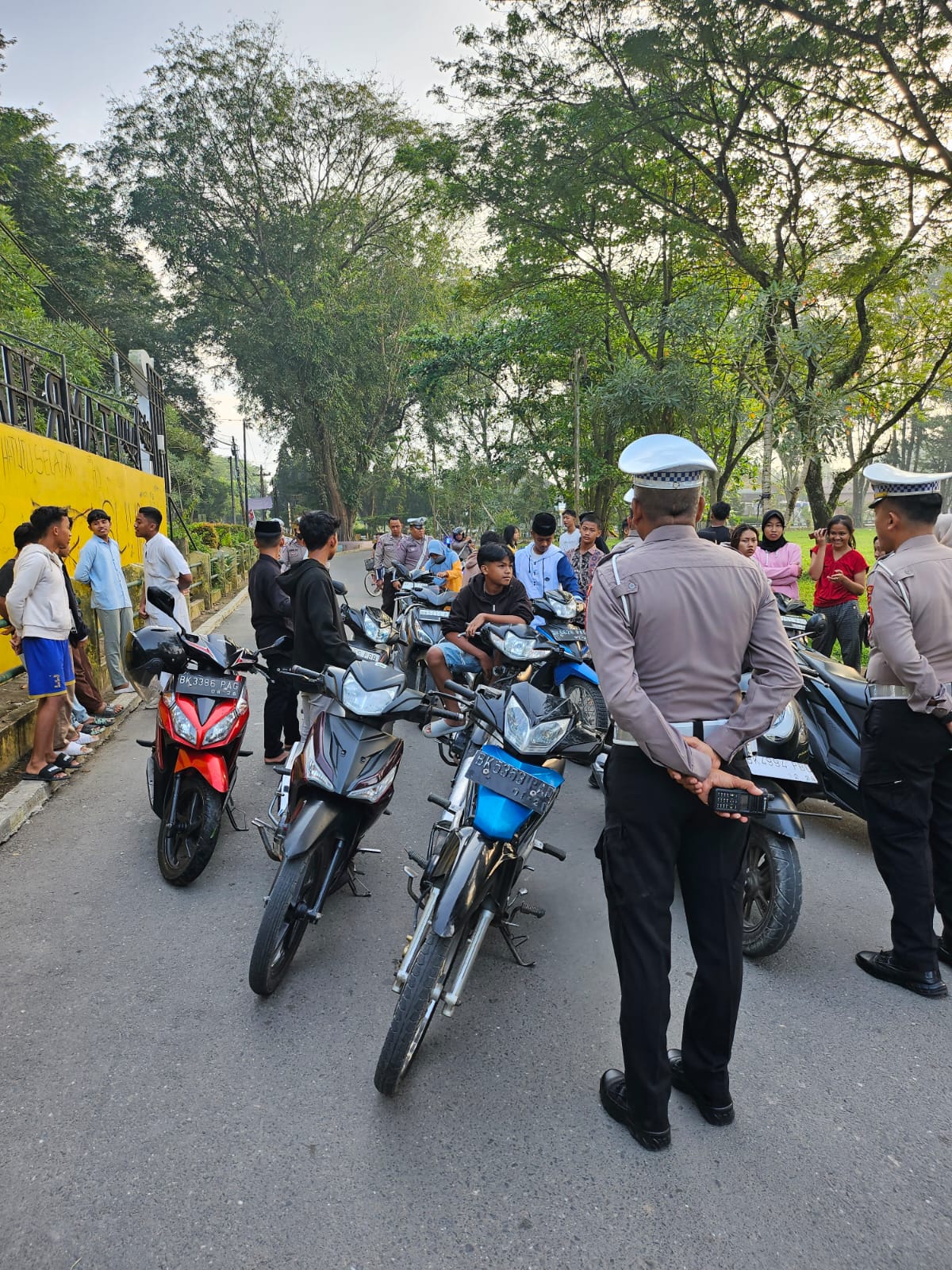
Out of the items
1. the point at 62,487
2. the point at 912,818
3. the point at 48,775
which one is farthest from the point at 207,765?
the point at 62,487

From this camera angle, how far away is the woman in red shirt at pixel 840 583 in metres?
7.03

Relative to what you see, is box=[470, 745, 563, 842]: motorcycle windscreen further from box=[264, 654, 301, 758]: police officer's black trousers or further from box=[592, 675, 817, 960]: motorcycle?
box=[264, 654, 301, 758]: police officer's black trousers

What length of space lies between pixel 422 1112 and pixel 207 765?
81.8 inches

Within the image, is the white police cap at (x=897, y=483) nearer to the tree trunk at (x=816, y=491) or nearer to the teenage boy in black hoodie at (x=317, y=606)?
the teenage boy in black hoodie at (x=317, y=606)

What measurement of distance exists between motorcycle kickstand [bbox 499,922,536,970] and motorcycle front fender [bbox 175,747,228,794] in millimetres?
1565

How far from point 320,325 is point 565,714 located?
3306cm

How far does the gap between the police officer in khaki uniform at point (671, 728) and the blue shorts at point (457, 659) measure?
3.69 metres

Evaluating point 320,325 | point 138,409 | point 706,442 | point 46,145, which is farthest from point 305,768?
point 46,145

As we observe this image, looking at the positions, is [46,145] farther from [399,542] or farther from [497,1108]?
[497,1108]

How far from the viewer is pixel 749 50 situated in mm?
9914

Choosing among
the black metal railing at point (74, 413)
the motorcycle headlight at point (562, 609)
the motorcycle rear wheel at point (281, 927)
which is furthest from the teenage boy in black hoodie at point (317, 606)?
the black metal railing at point (74, 413)

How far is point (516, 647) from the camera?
511 cm

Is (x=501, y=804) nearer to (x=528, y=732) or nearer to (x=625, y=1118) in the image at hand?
(x=528, y=732)

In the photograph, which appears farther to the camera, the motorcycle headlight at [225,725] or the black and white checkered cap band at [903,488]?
the motorcycle headlight at [225,725]
